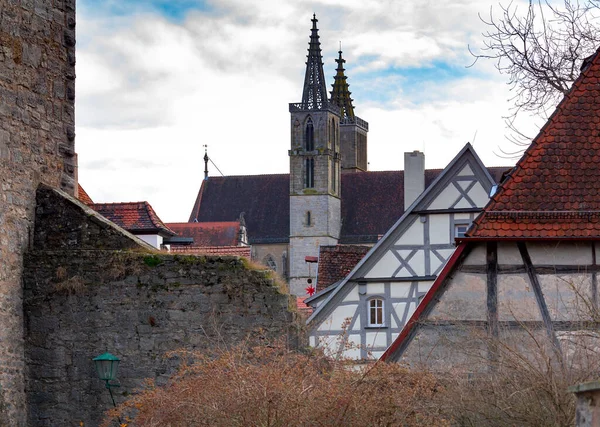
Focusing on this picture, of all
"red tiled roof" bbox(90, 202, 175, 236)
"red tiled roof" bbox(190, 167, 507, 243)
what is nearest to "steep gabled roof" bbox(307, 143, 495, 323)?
"red tiled roof" bbox(90, 202, 175, 236)

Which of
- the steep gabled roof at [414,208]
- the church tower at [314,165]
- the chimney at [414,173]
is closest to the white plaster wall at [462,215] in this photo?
the steep gabled roof at [414,208]

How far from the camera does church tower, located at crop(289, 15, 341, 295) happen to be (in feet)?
343

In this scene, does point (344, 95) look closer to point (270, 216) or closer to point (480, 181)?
point (270, 216)

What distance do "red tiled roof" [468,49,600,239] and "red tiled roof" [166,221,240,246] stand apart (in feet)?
244

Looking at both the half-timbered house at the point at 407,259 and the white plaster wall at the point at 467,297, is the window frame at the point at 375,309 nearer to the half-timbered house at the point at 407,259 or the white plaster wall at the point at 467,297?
the half-timbered house at the point at 407,259

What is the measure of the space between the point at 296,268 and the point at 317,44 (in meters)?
17.2

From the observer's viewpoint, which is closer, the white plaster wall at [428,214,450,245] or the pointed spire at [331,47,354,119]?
the white plaster wall at [428,214,450,245]

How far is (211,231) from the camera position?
3661 inches

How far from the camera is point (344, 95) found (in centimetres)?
12044

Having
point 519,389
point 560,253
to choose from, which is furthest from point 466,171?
point 519,389

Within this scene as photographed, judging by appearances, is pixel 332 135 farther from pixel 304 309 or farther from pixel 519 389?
pixel 519 389

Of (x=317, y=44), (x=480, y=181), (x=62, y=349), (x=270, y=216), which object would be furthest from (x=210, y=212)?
(x=62, y=349)

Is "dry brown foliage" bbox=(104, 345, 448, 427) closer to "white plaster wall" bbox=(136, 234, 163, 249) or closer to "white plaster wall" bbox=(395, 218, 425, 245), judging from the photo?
"white plaster wall" bbox=(136, 234, 163, 249)

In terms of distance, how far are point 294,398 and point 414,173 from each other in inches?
989
